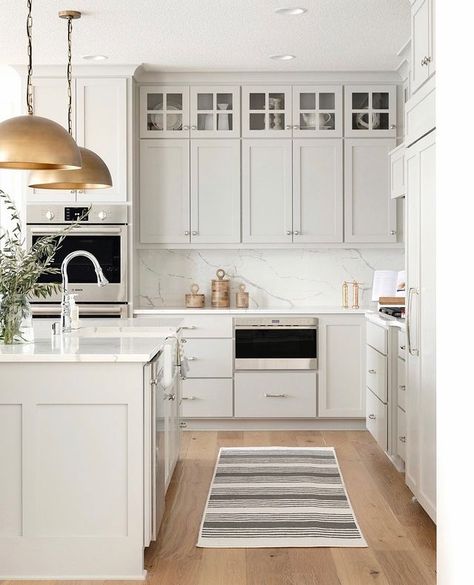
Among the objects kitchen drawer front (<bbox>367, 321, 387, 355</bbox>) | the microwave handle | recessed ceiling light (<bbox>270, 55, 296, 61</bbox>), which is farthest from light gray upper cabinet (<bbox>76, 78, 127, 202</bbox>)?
kitchen drawer front (<bbox>367, 321, 387, 355</bbox>)

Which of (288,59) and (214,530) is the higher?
(288,59)

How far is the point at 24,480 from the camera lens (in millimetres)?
2930

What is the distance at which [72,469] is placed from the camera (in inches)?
116

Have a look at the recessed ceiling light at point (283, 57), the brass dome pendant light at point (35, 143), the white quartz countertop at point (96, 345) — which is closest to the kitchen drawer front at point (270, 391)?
the white quartz countertop at point (96, 345)

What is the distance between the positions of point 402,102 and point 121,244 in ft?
7.54

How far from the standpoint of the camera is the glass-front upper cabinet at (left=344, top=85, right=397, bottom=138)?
5879mm

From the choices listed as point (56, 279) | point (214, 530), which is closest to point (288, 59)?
point (56, 279)

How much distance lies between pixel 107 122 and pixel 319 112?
60.9 inches

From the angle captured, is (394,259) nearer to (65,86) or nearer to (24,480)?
(65,86)

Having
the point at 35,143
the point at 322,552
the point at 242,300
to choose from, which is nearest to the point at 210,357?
the point at 242,300

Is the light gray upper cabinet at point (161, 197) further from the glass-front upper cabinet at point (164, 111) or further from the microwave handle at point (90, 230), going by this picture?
the microwave handle at point (90, 230)

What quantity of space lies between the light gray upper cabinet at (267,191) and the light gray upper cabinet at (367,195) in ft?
1.42

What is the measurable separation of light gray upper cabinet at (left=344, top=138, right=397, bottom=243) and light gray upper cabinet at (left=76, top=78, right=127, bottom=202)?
1.64 metres

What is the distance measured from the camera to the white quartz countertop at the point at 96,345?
9.55ft
